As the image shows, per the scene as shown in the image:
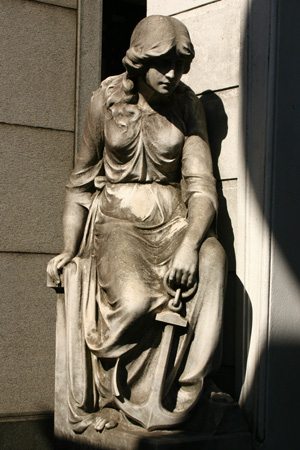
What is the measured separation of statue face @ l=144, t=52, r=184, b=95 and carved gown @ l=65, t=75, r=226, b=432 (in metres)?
0.29

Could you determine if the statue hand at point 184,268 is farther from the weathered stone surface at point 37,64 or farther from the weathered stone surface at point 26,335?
the weathered stone surface at point 37,64

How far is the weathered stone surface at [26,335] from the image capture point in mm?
8648

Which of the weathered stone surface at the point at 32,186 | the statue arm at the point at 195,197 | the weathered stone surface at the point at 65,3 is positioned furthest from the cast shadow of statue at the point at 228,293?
the weathered stone surface at the point at 65,3

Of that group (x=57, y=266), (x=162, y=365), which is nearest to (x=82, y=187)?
(x=57, y=266)

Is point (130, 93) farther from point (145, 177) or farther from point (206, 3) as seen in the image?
point (206, 3)

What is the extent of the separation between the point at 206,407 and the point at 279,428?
0.70m

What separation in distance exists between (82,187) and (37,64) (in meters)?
2.58

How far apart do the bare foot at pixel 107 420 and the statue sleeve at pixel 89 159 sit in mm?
1565

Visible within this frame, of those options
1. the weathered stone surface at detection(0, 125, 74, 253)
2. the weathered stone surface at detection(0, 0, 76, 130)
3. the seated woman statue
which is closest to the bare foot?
the seated woman statue

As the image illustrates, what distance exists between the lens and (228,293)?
22.1 feet

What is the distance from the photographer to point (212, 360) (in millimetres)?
5969

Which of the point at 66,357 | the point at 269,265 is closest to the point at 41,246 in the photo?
the point at 66,357

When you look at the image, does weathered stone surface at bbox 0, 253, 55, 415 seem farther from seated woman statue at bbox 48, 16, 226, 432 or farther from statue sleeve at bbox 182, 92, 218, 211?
statue sleeve at bbox 182, 92, 218, 211

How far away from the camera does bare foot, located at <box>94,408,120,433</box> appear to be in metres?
5.99
